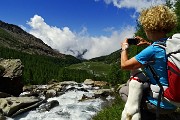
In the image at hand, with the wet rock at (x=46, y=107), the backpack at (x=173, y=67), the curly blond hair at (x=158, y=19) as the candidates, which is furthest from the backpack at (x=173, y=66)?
the wet rock at (x=46, y=107)

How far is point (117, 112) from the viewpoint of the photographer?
37.8ft

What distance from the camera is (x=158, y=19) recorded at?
5.22 m

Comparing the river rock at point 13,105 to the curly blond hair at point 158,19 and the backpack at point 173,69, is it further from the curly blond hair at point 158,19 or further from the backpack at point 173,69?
the backpack at point 173,69

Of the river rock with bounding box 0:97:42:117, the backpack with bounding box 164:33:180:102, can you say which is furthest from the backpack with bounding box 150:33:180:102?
the river rock with bounding box 0:97:42:117

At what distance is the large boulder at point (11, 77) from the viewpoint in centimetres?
4044

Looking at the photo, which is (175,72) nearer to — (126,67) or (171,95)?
(171,95)

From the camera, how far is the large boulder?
40.4 metres

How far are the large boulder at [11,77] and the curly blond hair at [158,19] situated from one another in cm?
3654

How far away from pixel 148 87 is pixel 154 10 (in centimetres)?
125

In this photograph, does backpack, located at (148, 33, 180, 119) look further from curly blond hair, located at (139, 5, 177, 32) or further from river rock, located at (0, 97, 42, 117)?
river rock, located at (0, 97, 42, 117)

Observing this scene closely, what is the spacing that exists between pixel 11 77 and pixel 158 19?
3671cm

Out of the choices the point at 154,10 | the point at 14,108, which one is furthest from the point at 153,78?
the point at 14,108

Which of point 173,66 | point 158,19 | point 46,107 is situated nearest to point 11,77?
point 46,107

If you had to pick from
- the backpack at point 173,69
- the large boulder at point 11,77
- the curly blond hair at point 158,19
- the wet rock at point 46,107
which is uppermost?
the large boulder at point 11,77
